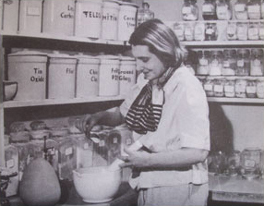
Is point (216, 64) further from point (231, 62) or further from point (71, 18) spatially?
point (71, 18)

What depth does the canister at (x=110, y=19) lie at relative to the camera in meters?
1.90

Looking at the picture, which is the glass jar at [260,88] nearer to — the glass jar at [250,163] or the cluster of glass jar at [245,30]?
the cluster of glass jar at [245,30]

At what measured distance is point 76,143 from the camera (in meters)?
1.84

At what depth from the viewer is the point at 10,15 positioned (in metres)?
1.53

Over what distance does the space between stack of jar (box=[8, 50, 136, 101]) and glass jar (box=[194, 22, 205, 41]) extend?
0.44 metres

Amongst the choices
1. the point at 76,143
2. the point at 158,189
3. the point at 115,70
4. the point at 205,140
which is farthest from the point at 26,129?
the point at 205,140

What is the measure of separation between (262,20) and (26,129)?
141 centimetres

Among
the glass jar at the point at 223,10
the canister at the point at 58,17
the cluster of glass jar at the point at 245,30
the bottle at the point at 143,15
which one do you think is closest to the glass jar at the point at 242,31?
the cluster of glass jar at the point at 245,30

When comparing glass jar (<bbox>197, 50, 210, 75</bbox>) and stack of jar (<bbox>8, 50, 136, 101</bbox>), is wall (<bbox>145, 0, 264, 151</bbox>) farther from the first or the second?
stack of jar (<bbox>8, 50, 136, 101</bbox>)

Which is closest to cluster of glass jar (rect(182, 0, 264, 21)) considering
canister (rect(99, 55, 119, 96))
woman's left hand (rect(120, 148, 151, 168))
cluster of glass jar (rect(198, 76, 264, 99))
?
cluster of glass jar (rect(198, 76, 264, 99))

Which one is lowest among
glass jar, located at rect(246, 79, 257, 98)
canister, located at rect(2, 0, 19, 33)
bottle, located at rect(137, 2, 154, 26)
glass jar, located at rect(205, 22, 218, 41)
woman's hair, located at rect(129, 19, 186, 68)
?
glass jar, located at rect(246, 79, 257, 98)

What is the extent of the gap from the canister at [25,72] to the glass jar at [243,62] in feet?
3.89

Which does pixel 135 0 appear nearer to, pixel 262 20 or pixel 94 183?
pixel 262 20

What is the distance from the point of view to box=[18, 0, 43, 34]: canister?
156 centimetres
